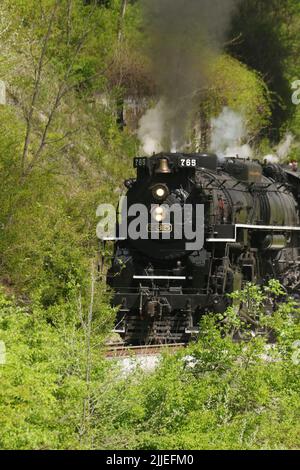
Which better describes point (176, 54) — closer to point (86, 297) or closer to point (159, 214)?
point (159, 214)

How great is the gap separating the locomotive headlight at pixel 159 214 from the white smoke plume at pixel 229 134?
14.4 m

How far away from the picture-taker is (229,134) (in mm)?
40219

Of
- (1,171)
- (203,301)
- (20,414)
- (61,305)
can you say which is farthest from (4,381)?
(1,171)

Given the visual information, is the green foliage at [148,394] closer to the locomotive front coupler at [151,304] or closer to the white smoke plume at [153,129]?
the locomotive front coupler at [151,304]

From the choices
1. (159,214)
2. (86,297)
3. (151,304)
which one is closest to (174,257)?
(159,214)

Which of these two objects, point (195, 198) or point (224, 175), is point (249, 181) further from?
point (195, 198)

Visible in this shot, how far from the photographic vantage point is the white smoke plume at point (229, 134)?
118 ft

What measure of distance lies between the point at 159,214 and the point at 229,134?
2090cm

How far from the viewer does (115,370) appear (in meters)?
13.0

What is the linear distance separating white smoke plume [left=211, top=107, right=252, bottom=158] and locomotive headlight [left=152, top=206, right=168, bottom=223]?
47.3 ft

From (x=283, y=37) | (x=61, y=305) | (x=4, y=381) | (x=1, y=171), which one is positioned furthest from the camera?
(x=283, y=37)

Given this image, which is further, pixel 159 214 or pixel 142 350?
pixel 159 214

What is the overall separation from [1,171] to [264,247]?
607cm

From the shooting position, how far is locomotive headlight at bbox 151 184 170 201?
65.0ft
